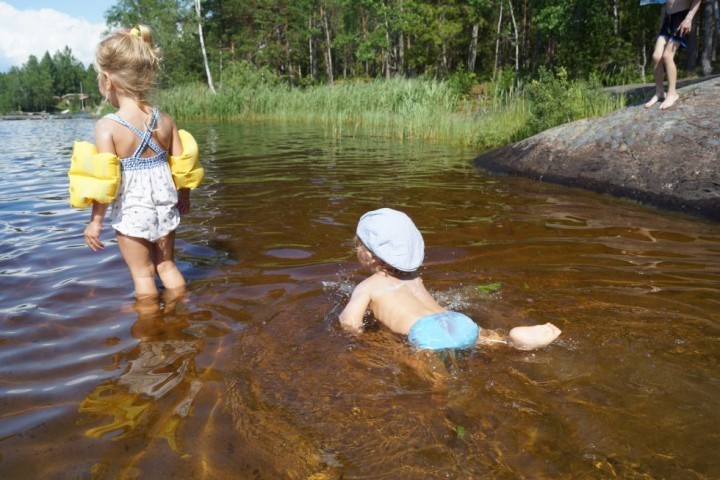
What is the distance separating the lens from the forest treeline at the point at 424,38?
23234 mm

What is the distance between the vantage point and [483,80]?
104 feet

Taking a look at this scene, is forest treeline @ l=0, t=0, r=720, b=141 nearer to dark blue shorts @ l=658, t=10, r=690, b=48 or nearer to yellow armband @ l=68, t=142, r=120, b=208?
dark blue shorts @ l=658, t=10, r=690, b=48

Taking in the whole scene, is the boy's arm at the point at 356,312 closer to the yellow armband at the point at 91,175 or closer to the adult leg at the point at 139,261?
the adult leg at the point at 139,261

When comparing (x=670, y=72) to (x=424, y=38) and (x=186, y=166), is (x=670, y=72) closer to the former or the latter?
(x=186, y=166)

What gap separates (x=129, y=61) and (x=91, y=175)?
2.50ft

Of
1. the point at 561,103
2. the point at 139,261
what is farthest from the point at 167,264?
the point at 561,103

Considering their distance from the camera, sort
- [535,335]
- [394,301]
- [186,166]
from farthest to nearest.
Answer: [186,166]
[394,301]
[535,335]

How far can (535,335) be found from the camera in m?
2.82

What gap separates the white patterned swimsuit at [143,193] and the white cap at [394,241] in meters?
1.49

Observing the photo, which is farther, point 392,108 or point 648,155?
point 392,108

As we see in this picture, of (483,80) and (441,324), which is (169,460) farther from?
(483,80)

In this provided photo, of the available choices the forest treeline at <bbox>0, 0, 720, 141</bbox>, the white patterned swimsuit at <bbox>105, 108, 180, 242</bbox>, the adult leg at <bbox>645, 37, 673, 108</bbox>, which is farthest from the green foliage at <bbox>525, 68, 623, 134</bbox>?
the white patterned swimsuit at <bbox>105, 108, 180, 242</bbox>

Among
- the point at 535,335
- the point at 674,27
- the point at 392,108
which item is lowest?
the point at 535,335

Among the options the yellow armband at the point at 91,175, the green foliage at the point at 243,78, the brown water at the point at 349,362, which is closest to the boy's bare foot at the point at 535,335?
the brown water at the point at 349,362
